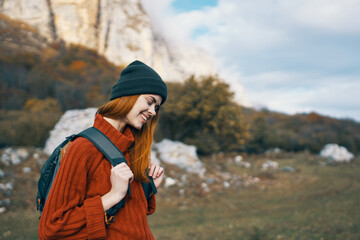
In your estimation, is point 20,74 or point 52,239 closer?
point 52,239

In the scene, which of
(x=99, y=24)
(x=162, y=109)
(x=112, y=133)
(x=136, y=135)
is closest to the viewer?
(x=112, y=133)

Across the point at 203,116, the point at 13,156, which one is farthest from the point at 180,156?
the point at 13,156

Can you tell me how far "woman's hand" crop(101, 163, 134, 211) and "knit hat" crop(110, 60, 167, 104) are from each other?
20.3 inches

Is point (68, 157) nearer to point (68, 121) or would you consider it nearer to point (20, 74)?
point (68, 121)

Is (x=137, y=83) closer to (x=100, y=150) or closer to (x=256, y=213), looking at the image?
(x=100, y=150)

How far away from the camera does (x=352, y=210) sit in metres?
7.83

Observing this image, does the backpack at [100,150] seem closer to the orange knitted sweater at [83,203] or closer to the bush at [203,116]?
the orange knitted sweater at [83,203]

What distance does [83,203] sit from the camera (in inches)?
54.2

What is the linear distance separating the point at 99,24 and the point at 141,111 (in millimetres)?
71898

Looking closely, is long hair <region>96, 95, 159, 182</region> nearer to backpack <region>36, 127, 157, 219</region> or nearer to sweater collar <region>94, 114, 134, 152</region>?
sweater collar <region>94, 114, 134, 152</region>

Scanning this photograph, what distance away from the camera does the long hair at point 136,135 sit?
164 cm

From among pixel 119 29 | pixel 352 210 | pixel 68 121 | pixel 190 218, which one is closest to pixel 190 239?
pixel 190 218

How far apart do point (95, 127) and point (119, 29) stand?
73610mm

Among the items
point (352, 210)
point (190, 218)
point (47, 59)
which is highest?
point (47, 59)
